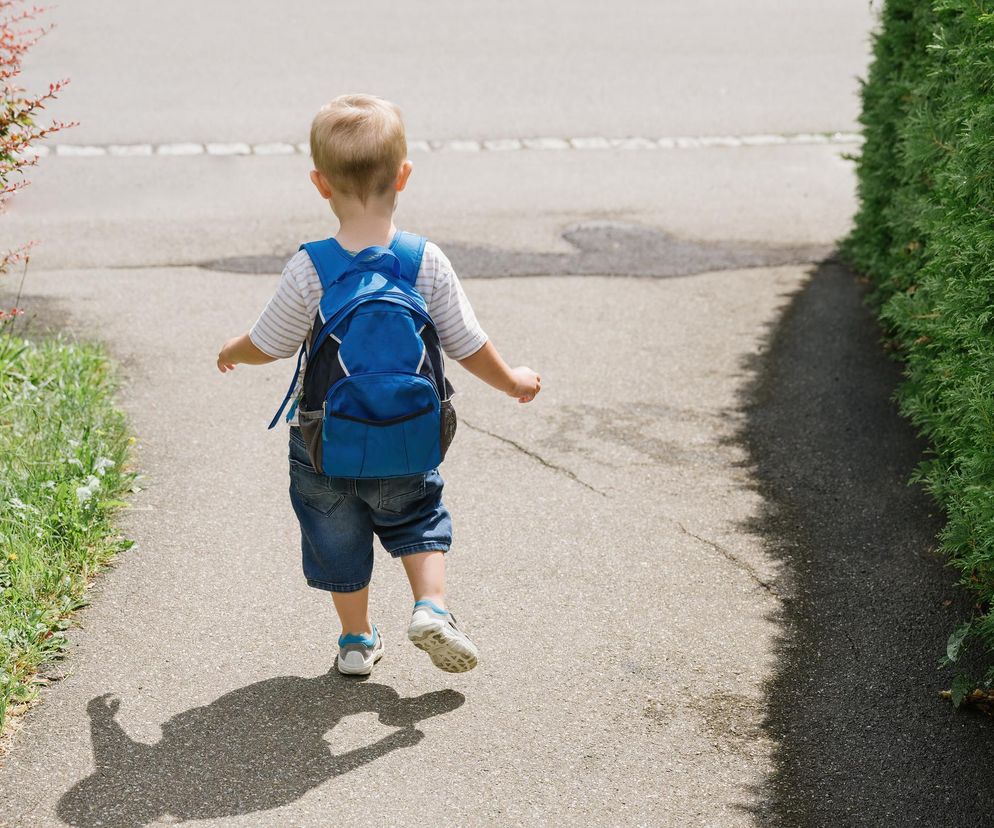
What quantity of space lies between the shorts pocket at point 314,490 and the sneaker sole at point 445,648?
446 millimetres

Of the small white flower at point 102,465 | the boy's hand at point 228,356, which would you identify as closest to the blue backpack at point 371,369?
the boy's hand at point 228,356

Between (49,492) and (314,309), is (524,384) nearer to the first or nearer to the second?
(314,309)

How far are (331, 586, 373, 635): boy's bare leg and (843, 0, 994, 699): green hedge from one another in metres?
1.82

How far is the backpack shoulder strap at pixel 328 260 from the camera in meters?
3.45

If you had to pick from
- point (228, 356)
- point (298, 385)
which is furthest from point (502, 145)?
point (228, 356)

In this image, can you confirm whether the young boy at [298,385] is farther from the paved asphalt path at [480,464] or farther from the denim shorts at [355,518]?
the paved asphalt path at [480,464]

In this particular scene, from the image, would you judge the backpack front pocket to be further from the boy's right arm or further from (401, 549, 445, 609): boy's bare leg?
(401, 549, 445, 609): boy's bare leg

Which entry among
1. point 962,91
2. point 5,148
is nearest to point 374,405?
point 5,148

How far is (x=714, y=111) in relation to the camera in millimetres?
11031

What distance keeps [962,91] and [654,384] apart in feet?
6.64

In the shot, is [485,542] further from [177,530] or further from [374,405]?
[374,405]

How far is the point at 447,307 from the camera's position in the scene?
3.57 meters

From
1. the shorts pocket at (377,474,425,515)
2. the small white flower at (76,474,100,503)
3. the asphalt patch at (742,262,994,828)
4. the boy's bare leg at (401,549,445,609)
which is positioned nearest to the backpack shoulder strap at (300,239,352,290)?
the shorts pocket at (377,474,425,515)

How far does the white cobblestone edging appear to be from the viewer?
9.50 m
